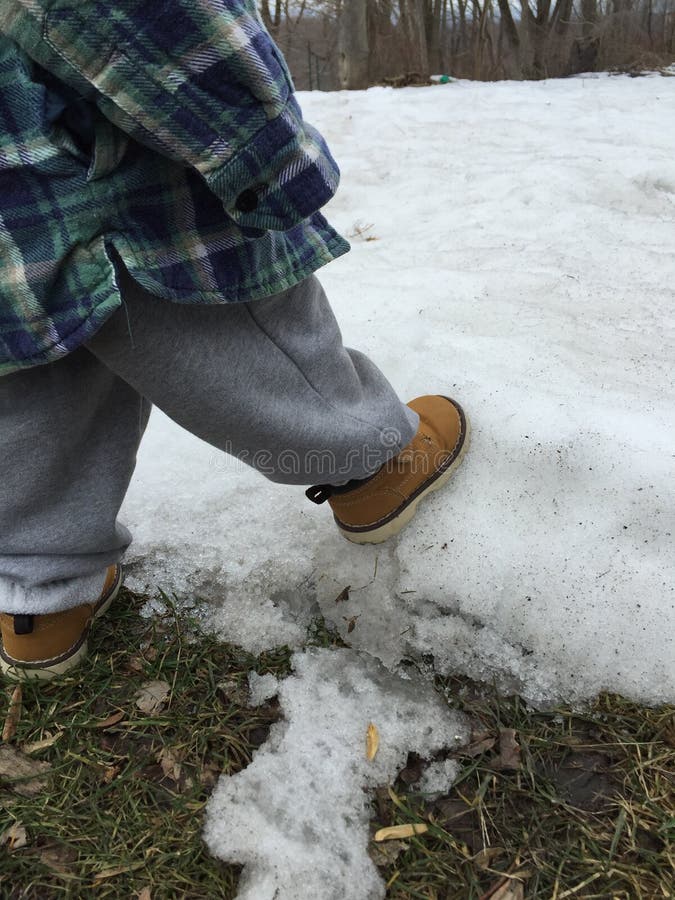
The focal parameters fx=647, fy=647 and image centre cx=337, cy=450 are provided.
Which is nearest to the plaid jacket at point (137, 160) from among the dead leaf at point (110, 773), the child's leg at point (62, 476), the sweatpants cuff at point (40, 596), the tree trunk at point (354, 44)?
the child's leg at point (62, 476)

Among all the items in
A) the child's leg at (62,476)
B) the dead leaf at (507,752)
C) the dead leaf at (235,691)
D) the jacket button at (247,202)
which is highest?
the jacket button at (247,202)

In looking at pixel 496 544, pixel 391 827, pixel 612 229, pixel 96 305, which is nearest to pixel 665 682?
pixel 496 544

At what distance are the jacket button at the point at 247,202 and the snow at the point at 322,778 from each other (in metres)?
0.78

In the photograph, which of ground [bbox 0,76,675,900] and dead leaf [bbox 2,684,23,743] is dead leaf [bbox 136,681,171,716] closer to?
ground [bbox 0,76,675,900]

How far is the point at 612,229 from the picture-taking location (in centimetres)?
211

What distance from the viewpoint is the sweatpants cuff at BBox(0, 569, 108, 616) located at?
3.44ft

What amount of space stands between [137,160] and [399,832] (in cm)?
93

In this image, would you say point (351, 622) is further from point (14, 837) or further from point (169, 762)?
point (14, 837)

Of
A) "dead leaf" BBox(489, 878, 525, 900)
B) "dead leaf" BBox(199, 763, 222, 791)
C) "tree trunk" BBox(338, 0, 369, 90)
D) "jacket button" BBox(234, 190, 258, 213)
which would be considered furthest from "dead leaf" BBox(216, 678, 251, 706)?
"tree trunk" BBox(338, 0, 369, 90)

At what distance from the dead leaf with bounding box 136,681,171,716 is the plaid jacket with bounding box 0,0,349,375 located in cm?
63

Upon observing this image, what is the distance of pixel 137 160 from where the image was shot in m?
0.69

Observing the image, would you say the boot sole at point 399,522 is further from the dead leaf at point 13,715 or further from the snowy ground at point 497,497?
the dead leaf at point 13,715

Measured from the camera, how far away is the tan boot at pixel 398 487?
1.24 m

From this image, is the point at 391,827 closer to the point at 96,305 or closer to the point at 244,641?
the point at 244,641
